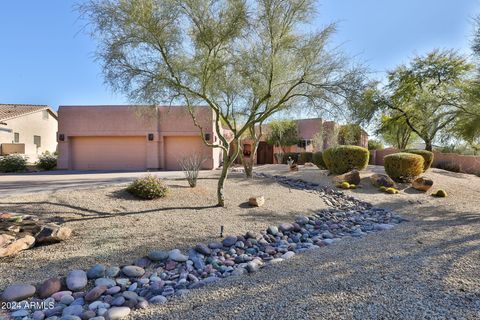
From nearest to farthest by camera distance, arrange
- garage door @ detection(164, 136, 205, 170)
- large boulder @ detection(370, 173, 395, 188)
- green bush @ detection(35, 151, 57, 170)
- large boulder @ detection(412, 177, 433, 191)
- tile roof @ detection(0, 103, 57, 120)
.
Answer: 1. large boulder @ detection(412, 177, 433, 191)
2. large boulder @ detection(370, 173, 395, 188)
3. green bush @ detection(35, 151, 57, 170)
4. garage door @ detection(164, 136, 205, 170)
5. tile roof @ detection(0, 103, 57, 120)

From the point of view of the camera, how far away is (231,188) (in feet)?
32.5

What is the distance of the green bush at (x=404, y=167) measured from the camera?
11172 millimetres

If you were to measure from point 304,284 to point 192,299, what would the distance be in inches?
54.2

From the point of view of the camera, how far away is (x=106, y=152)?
1838 cm

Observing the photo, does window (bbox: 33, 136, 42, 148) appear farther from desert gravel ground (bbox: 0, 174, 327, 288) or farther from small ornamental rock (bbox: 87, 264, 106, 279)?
small ornamental rock (bbox: 87, 264, 106, 279)

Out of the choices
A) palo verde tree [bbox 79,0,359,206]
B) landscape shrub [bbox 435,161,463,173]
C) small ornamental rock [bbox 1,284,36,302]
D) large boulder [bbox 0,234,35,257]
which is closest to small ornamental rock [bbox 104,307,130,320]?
small ornamental rock [bbox 1,284,36,302]

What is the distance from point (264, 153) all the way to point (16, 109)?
22.5 m

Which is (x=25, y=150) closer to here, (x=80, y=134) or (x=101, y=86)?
(x=80, y=134)

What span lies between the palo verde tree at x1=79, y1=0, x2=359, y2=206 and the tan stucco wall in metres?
18.9

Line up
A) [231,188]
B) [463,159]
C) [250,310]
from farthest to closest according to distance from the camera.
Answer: [463,159] < [231,188] < [250,310]

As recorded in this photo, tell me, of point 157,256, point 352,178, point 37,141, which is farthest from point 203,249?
point 37,141

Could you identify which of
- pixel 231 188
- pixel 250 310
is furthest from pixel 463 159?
pixel 250 310

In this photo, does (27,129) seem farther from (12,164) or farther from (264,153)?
(264,153)

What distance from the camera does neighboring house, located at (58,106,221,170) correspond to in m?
18.0
